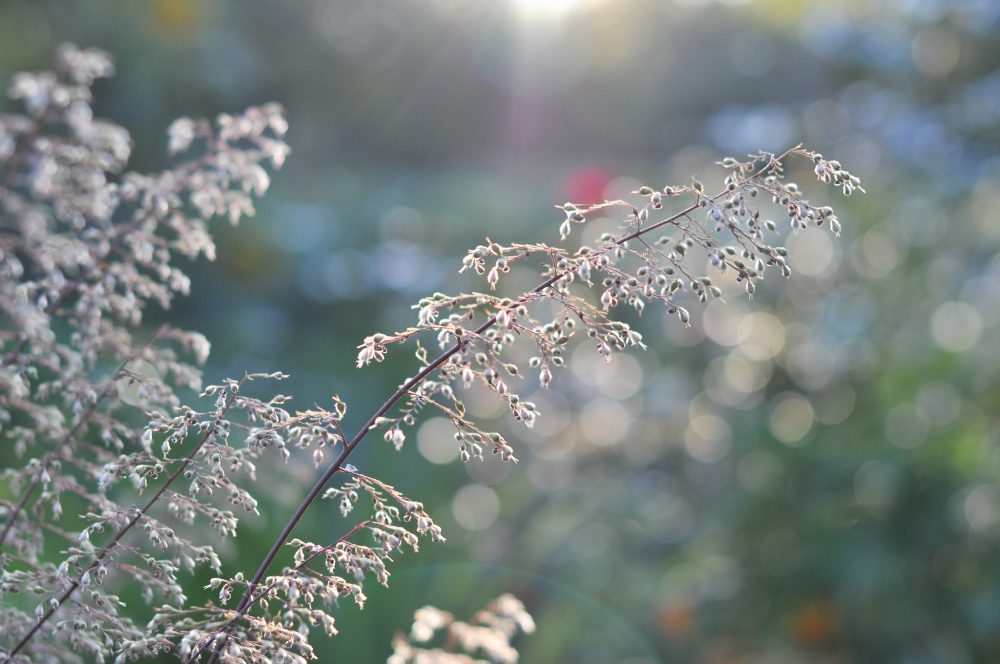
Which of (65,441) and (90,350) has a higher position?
(90,350)

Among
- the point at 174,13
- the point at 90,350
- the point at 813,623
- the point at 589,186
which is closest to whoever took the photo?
the point at 90,350

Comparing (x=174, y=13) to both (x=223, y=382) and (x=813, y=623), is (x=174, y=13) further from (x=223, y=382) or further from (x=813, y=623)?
(x=223, y=382)

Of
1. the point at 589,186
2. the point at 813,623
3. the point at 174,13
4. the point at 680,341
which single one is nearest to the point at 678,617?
the point at 813,623

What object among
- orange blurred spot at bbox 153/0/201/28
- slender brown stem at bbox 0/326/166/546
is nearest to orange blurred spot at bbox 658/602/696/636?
slender brown stem at bbox 0/326/166/546

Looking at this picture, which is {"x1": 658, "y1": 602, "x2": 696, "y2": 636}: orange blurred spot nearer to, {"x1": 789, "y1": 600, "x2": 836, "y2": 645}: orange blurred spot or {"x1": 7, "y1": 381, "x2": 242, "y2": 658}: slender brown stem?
{"x1": 789, "y1": 600, "x2": 836, "y2": 645}: orange blurred spot

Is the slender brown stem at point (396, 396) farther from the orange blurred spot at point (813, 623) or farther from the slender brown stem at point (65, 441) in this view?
the orange blurred spot at point (813, 623)

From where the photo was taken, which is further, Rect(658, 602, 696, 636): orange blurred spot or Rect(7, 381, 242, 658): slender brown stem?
Rect(658, 602, 696, 636): orange blurred spot

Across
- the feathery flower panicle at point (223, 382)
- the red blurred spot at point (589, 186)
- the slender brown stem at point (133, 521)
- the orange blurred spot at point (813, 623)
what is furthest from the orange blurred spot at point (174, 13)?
the slender brown stem at point (133, 521)
